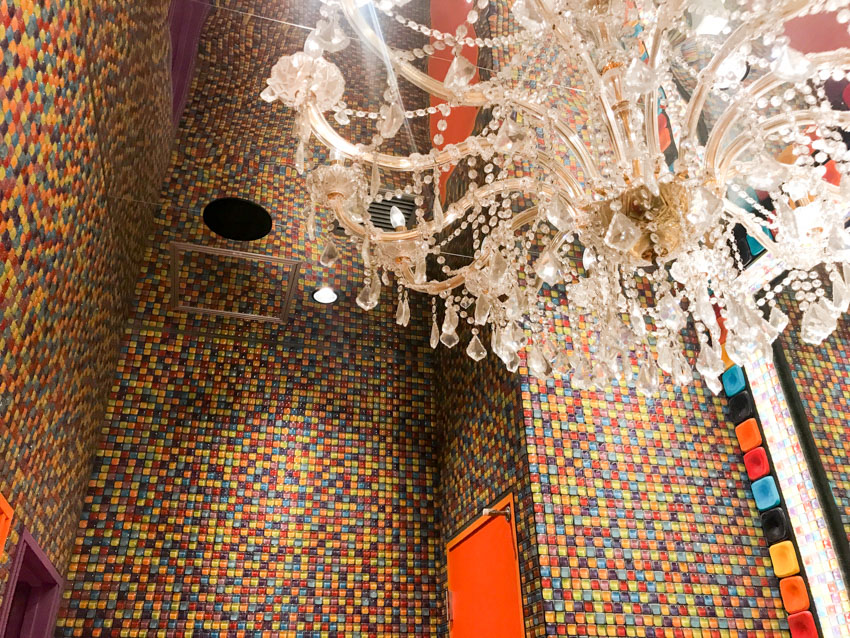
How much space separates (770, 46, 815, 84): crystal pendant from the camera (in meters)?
1.33

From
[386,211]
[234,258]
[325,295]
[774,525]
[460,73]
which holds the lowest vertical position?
[774,525]

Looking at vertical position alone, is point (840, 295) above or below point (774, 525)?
above

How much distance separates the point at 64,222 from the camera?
232cm

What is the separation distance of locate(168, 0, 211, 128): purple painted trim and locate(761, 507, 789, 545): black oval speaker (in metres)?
3.67

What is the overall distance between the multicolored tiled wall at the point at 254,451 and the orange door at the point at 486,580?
0.22 metres

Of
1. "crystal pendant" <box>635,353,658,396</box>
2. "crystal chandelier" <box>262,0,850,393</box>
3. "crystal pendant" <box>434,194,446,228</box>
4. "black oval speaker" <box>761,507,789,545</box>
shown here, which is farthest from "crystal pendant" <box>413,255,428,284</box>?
"black oval speaker" <box>761,507,789,545</box>

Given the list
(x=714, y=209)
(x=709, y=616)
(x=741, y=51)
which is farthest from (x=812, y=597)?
(x=741, y=51)

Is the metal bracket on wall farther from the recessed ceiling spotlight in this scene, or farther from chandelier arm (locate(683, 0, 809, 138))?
chandelier arm (locate(683, 0, 809, 138))

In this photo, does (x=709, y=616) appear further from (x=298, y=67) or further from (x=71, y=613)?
(x=71, y=613)

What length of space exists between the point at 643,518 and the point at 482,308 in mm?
1430

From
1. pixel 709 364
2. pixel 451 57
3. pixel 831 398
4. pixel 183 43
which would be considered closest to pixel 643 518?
pixel 831 398

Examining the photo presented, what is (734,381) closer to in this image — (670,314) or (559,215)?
(670,314)

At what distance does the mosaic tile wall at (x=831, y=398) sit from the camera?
2.59 m

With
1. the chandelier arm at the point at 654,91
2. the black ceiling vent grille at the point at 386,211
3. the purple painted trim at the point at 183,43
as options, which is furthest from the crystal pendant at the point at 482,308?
the purple painted trim at the point at 183,43
